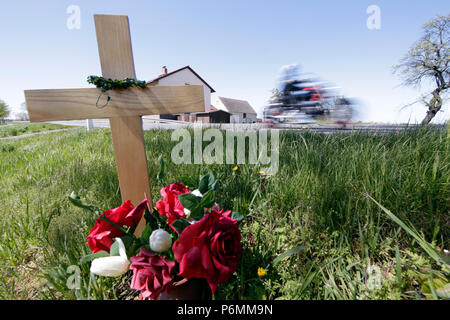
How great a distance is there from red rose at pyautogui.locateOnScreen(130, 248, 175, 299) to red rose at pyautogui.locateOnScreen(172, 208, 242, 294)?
0.07 meters

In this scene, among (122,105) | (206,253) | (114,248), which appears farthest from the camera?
(122,105)

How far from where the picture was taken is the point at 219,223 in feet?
2.65

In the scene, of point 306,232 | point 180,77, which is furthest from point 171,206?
point 180,77

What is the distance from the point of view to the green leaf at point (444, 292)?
0.74m

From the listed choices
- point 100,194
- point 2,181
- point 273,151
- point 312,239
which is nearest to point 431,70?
point 273,151

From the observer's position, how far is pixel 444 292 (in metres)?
0.75

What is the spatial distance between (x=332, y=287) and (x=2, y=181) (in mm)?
3716

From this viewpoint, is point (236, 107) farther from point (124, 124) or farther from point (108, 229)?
point (108, 229)

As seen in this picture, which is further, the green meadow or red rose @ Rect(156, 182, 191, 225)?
the green meadow

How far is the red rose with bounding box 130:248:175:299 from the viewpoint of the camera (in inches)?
29.8

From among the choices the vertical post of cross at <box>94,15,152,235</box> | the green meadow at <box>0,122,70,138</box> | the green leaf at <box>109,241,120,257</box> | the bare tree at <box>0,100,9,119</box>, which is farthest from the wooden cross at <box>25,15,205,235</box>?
the bare tree at <box>0,100,9,119</box>

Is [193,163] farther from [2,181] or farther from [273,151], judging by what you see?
[2,181]

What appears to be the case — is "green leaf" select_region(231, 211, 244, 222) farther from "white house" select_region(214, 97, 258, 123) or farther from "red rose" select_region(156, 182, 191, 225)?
"white house" select_region(214, 97, 258, 123)

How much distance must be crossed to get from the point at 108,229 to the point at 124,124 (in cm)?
73
